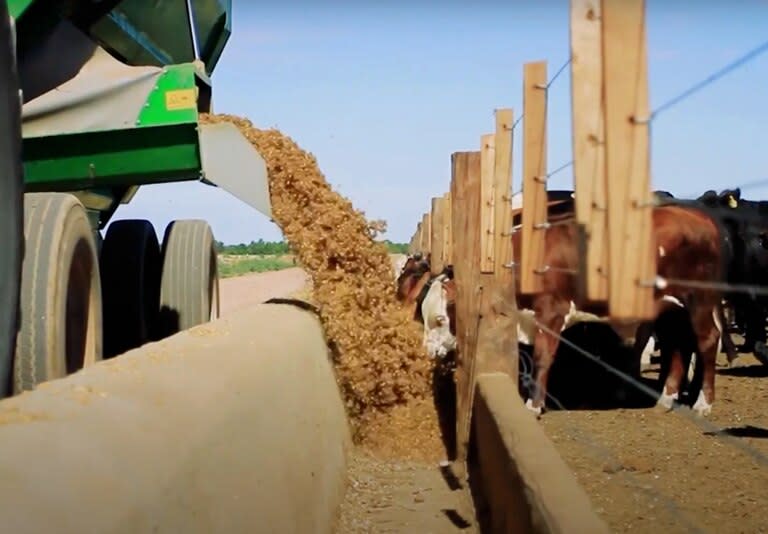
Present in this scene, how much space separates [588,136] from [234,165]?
5.10m

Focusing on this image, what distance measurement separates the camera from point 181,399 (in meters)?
3.54

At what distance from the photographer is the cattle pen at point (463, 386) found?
2.63 m

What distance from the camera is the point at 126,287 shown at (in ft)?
27.9

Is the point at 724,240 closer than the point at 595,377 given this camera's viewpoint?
Yes

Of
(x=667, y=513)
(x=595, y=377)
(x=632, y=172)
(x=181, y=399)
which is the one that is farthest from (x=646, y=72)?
(x=595, y=377)

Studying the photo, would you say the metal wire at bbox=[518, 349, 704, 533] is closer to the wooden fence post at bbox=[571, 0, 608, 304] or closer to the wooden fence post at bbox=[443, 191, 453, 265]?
the wooden fence post at bbox=[443, 191, 453, 265]

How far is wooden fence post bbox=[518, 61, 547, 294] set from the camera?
4.56 meters

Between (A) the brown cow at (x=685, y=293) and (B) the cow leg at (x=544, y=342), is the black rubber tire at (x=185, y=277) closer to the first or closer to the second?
(A) the brown cow at (x=685, y=293)

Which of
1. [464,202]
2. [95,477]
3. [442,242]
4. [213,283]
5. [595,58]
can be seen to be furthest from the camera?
[442,242]

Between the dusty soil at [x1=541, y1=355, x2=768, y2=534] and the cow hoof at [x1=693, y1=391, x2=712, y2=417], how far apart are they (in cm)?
9

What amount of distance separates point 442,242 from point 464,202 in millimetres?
4336

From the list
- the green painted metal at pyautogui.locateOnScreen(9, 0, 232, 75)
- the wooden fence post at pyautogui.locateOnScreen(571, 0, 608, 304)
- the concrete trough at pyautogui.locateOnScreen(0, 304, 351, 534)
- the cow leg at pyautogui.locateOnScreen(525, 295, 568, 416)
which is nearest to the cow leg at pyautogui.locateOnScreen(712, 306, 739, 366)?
the cow leg at pyautogui.locateOnScreen(525, 295, 568, 416)

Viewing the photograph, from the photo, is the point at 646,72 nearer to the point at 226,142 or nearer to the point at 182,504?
the point at 182,504

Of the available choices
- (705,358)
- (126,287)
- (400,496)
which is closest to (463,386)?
(400,496)
